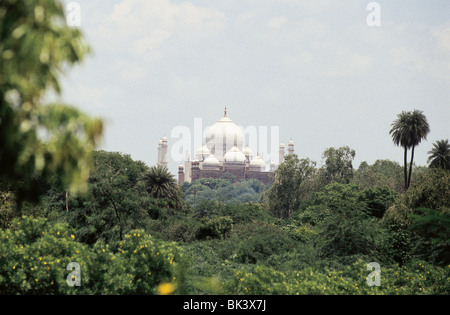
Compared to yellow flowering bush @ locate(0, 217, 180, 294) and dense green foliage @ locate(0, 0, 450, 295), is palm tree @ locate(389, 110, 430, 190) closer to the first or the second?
dense green foliage @ locate(0, 0, 450, 295)

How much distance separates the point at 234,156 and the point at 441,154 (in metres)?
68.0

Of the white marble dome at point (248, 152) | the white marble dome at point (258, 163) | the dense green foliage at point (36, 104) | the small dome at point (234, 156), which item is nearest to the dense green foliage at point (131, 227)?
the dense green foliage at point (36, 104)

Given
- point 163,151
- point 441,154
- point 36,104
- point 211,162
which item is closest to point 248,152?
point 211,162

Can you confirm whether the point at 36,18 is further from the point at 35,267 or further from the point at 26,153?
the point at 35,267

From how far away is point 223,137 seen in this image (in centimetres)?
11306

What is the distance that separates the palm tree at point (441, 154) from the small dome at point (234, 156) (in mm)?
67240

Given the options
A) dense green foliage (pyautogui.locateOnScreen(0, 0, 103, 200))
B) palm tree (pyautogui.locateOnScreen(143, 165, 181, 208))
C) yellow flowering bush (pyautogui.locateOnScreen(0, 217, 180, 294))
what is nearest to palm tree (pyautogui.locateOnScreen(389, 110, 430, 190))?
palm tree (pyautogui.locateOnScreen(143, 165, 181, 208))

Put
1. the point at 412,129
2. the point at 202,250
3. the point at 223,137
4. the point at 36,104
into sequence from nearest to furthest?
the point at 36,104, the point at 202,250, the point at 412,129, the point at 223,137

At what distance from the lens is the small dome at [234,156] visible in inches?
4301

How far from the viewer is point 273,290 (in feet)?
45.6

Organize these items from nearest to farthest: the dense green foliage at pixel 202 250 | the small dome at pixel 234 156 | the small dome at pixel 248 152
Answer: the dense green foliage at pixel 202 250 → the small dome at pixel 234 156 → the small dome at pixel 248 152

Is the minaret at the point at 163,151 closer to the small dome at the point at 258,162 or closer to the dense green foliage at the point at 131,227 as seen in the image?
the small dome at the point at 258,162

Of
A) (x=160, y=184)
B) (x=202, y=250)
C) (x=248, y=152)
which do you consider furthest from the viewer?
(x=248, y=152)

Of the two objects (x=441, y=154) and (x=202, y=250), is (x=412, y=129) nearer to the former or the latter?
(x=441, y=154)
